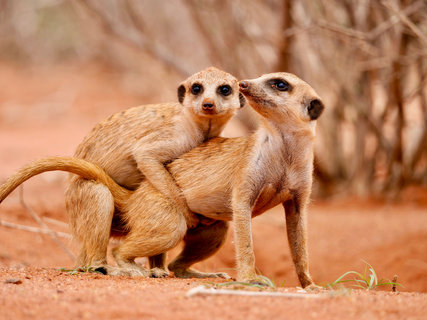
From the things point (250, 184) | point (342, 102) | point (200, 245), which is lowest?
point (200, 245)

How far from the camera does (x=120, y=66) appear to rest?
22.5m

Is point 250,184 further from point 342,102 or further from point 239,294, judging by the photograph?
point 342,102

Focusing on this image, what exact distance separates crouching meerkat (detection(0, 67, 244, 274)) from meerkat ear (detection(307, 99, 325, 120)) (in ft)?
2.39

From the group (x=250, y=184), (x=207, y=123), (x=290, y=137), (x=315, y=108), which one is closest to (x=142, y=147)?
(x=207, y=123)

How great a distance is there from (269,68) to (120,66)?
1514cm

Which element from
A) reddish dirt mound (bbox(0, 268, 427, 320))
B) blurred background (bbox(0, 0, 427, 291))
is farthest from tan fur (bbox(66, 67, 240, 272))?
blurred background (bbox(0, 0, 427, 291))

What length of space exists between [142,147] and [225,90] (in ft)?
2.55

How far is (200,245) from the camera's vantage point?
4.21 m

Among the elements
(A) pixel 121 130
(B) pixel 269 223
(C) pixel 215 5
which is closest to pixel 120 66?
(C) pixel 215 5

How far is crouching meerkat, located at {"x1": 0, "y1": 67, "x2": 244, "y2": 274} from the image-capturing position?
3787 millimetres

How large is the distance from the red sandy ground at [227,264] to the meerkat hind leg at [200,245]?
24.5 inches

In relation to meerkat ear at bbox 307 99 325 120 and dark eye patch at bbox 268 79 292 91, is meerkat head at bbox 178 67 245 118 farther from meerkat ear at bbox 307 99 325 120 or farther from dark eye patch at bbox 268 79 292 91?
meerkat ear at bbox 307 99 325 120

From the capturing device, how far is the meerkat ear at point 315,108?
3672mm

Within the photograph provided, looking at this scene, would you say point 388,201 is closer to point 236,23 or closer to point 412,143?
point 412,143
